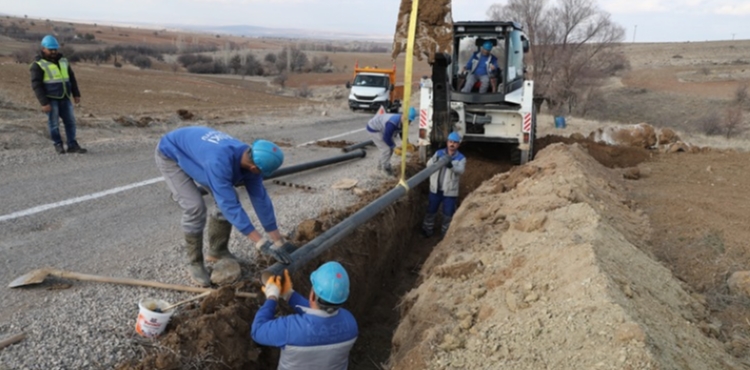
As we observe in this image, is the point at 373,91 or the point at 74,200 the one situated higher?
the point at 373,91

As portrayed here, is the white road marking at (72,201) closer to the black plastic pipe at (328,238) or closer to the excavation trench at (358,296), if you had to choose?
the excavation trench at (358,296)

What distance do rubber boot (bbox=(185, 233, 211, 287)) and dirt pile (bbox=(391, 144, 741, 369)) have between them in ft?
5.67

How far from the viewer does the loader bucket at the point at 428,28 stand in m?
7.58

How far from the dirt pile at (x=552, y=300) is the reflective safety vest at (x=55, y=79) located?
21.9 ft

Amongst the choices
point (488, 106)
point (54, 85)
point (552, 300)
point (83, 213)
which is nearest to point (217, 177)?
point (552, 300)

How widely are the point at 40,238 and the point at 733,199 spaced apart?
9213 mm

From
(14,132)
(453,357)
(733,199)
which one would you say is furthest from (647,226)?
(14,132)

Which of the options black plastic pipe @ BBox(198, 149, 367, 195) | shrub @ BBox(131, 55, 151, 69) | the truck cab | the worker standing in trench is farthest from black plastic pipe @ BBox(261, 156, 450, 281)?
shrub @ BBox(131, 55, 151, 69)

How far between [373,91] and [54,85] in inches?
633

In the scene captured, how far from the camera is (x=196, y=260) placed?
4727 millimetres

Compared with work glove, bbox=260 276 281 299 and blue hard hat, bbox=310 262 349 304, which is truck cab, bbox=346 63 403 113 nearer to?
work glove, bbox=260 276 281 299

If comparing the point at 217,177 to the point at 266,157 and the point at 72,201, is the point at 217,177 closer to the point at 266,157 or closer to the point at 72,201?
the point at 266,157

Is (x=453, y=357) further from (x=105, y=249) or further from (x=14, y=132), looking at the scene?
(x=14, y=132)

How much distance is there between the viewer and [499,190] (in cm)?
812
